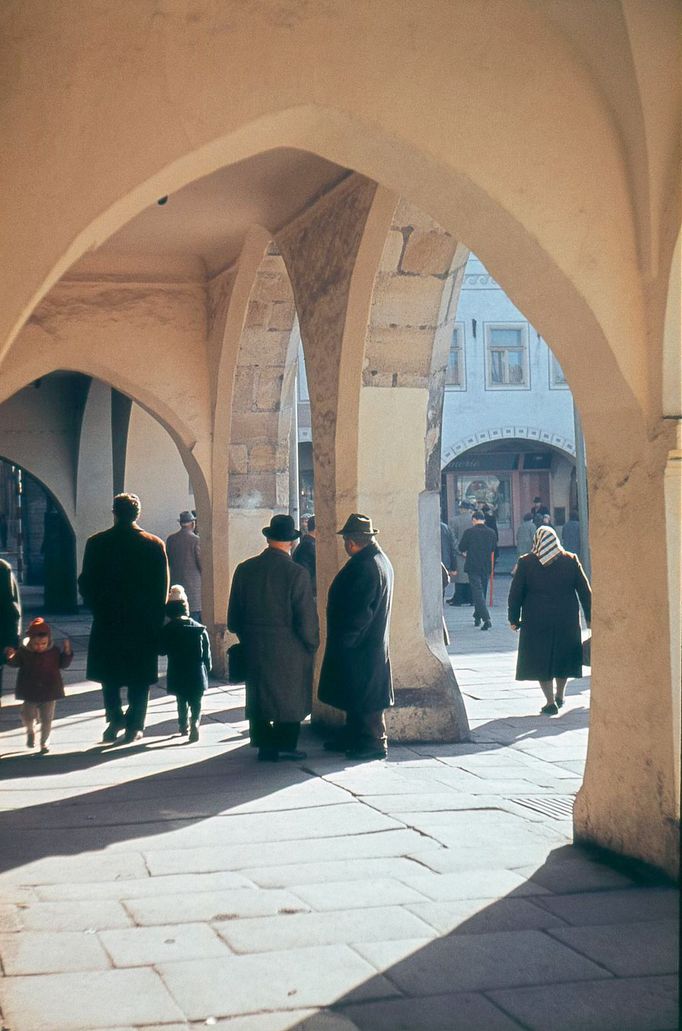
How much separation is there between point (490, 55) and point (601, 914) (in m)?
3.10

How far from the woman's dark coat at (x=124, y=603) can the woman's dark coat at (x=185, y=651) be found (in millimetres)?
106

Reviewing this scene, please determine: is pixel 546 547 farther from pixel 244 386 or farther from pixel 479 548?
pixel 479 548

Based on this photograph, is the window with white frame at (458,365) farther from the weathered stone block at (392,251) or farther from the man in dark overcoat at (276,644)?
the man in dark overcoat at (276,644)

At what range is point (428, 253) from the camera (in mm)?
7688

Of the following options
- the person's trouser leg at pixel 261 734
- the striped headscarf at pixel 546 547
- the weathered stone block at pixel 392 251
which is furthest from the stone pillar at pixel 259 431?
the person's trouser leg at pixel 261 734

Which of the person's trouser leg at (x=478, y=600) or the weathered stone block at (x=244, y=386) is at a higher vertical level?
the weathered stone block at (x=244, y=386)

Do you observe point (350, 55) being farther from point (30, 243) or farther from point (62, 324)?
point (62, 324)

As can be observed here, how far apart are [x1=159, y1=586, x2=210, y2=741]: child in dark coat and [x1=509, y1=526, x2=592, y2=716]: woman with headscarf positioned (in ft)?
7.82

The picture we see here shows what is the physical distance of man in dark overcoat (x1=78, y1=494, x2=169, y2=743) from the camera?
7855 mm

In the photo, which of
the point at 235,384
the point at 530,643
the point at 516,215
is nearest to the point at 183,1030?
the point at 516,215

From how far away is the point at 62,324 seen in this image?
453 inches

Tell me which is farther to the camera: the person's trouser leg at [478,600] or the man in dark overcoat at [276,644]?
the person's trouser leg at [478,600]

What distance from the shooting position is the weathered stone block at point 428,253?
762 cm

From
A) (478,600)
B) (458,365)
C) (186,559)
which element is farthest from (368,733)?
(458,365)
